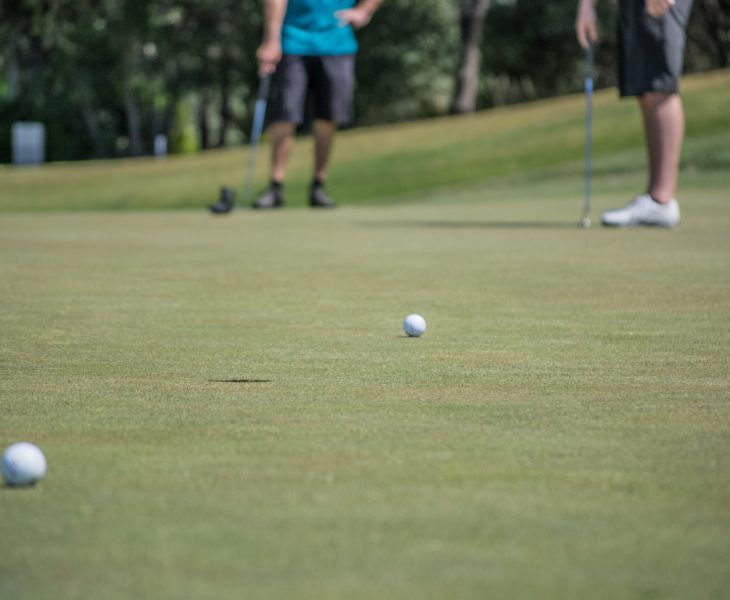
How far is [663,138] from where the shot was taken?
9586mm

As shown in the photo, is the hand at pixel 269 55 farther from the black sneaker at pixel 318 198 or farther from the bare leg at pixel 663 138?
the bare leg at pixel 663 138

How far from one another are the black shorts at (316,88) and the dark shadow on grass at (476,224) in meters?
1.86

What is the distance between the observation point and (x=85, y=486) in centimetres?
281

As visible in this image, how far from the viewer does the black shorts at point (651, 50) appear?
941 cm

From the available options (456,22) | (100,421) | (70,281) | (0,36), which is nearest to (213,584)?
(100,421)

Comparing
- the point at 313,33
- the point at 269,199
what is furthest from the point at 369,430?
the point at 269,199

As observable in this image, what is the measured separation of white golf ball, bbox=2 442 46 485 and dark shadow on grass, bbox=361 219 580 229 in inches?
284

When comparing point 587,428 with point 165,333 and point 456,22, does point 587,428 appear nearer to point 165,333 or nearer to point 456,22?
point 165,333

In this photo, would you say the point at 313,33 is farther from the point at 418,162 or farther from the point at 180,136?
the point at 180,136

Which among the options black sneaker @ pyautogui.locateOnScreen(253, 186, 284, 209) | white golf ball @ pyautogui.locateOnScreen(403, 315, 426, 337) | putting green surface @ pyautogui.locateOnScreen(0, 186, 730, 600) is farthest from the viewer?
black sneaker @ pyautogui.locateOnScreen(253, 186, 284, 209)

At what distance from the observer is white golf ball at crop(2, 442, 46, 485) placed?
9.00 feet

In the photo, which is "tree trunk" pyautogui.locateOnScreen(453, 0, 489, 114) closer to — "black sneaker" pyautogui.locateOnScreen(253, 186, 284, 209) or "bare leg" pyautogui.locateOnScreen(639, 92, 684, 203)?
"black sneaker" pyautogui.locateOnScreen(253, 186, 284, 209)

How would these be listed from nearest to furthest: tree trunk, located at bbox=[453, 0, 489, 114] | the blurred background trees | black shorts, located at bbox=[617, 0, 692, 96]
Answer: black shorts, located at bbox=[617, 0, 692, 96], tree trunk, located at bbox=[453, 0, 489, 114], the blurred background trees

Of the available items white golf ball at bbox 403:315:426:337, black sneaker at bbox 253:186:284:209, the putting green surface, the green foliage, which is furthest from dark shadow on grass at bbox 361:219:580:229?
the green foliage
